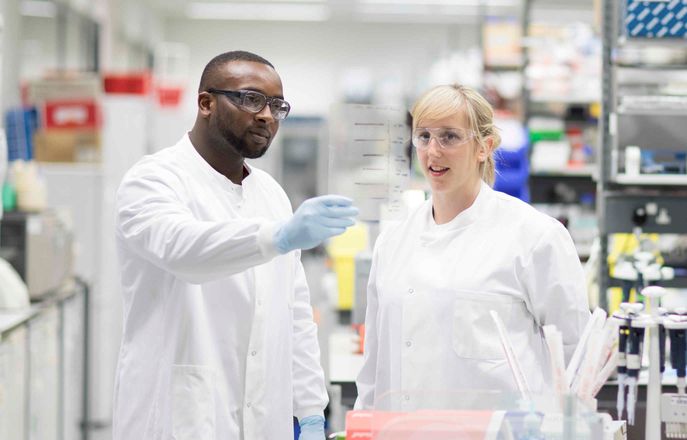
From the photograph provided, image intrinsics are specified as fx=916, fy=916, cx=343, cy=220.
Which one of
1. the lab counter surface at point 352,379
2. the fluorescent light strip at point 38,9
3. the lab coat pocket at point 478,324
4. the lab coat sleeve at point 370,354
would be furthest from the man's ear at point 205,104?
the fluorescent light strip at point 38,9

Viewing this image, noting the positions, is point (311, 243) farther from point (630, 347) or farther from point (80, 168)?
point (80, 168)

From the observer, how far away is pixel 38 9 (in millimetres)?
10102

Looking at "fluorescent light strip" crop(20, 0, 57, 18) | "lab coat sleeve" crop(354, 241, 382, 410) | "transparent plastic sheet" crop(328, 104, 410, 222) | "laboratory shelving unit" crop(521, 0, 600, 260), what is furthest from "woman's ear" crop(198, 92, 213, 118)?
"fluorescent light strip" crop(20, 0, 57, 18)

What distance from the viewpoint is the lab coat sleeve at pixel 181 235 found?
185cm

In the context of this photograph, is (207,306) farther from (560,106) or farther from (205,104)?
(560,106)

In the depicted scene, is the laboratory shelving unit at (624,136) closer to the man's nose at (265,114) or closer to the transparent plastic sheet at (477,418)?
the man's nose at (265,114)

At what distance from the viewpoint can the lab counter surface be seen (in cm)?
226

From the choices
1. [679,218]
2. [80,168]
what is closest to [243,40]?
[80,168]

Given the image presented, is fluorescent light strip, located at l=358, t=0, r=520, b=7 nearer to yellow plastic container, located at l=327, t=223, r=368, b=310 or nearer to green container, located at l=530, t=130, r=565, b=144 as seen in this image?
green container, located at l=530, t=130, r=565, b=144

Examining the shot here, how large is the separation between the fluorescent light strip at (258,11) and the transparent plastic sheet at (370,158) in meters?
11.3

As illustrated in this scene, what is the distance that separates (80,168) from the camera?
565 cm

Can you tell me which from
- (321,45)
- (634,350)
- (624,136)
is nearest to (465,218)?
(634,350)

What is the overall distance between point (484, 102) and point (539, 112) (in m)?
5.10

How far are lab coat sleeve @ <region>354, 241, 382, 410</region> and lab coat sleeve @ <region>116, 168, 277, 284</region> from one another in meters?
0.58
